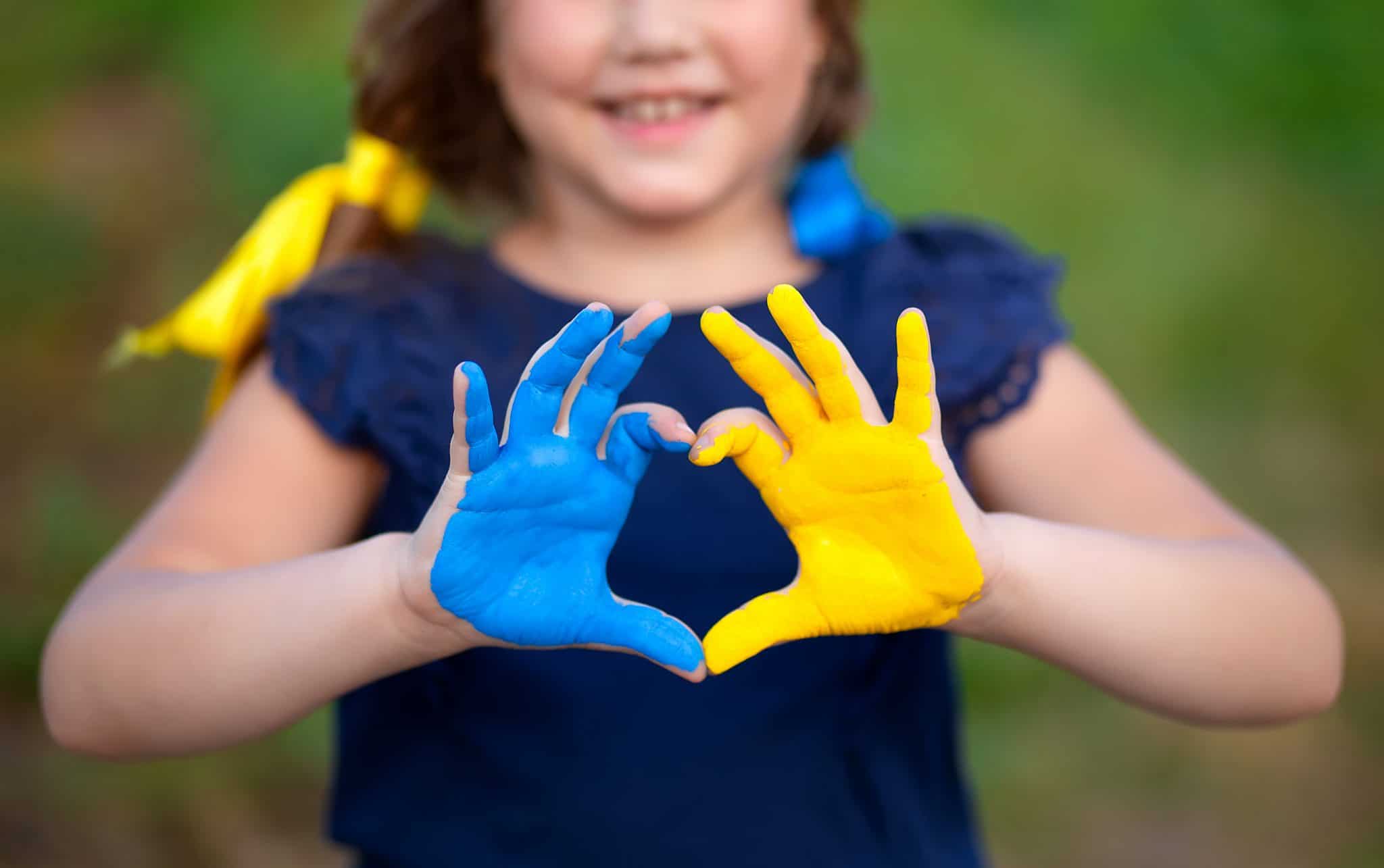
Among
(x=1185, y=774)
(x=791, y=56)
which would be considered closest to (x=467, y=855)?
(x=791, y=56)

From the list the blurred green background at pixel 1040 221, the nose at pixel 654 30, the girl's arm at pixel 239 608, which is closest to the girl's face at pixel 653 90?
the nose at pixel 654 30

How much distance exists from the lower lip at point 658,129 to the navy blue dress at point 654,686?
13 cm

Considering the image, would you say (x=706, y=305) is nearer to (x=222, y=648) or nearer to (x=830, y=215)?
(x=830, y=215)

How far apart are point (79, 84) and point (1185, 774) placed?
1921 mm

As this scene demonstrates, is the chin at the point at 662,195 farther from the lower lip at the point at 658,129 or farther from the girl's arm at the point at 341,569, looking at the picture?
the girl's arm at the point at 341,569

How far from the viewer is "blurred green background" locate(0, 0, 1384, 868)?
1.92m

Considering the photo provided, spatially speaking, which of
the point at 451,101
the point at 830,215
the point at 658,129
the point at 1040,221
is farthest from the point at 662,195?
the point at 1040,221

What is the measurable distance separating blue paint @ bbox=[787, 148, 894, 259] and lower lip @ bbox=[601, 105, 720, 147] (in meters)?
0.13

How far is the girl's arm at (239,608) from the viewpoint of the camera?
0.77 meters

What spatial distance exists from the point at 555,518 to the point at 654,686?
254mm

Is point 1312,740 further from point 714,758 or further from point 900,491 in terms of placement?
point 900,491

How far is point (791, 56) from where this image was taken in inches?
40.2

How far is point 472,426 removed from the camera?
26.1 inches

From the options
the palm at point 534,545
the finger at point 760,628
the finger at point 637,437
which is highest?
the finger at point 637,437
